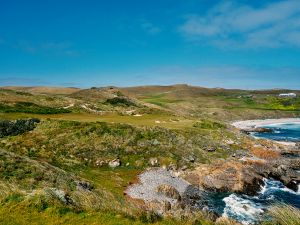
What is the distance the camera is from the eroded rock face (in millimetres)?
49344

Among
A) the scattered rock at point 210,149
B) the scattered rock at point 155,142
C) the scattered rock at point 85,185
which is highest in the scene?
the scattered rock at point 85,185

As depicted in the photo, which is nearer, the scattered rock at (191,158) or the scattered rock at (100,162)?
the scattered rock at (100,162)

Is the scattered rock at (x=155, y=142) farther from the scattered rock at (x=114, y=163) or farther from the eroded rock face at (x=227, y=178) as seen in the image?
the eroded rock face at (x=227, y=178)

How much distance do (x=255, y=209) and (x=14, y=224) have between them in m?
31.1

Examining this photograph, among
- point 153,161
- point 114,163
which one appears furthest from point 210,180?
point 114,163

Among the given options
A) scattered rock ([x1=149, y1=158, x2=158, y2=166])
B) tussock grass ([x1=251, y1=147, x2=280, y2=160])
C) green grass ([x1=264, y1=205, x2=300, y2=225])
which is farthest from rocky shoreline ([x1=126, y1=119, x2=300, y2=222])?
green grass ([x1=264, y1=205, x2=300, y2=225])

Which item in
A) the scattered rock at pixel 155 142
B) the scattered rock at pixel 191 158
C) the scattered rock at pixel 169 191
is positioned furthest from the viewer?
the scattered rock at pixel 155 142

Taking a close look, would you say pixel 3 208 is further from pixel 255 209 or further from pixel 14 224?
pixel 255 209

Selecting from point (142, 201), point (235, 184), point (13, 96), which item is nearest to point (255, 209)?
point (235, 184)

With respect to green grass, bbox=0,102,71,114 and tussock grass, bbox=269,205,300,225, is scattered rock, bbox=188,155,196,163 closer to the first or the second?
tussock grass, bbox=269,205,300,225

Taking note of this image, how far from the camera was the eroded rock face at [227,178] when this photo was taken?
49.3 meters

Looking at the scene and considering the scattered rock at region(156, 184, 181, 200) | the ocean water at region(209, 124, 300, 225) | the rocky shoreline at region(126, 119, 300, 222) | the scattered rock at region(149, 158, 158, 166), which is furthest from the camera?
the scattered rock at region(149, 158, 158, 166)

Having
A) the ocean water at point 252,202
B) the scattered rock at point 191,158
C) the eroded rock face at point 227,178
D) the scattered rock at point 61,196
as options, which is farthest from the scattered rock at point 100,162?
the scattered rock at point 61,196

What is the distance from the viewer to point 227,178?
51.6m
